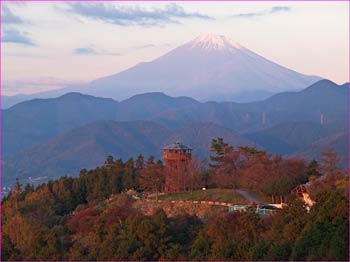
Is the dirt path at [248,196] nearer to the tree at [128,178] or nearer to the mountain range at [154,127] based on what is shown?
the tree at [128,178]

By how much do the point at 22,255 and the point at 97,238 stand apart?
5.81 ft

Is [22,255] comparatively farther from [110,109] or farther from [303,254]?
[110,109]

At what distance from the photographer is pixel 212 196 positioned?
17.9m

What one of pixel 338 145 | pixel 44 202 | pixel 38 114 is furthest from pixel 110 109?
pixel 44 202

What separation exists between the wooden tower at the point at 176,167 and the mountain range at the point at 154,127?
18.2 meters

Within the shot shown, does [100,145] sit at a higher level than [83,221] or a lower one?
higher

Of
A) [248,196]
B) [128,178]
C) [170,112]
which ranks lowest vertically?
[248,196]

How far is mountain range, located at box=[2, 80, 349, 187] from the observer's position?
67.6m

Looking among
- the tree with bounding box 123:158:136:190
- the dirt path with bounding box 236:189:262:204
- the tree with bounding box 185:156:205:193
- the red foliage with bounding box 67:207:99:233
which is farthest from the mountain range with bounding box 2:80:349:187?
the red foliage with bounding box 67:207:99:233

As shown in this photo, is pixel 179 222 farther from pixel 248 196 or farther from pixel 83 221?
pixel 248 196

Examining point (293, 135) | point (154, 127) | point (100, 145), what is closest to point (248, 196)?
point (100, 145)

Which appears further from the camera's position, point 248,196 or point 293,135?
point 293,135

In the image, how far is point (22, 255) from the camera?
48.5 feet

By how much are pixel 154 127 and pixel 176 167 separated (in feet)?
198
